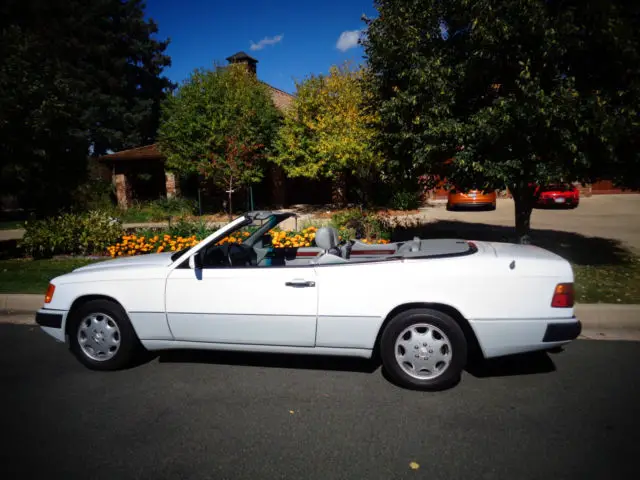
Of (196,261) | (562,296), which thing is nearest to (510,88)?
(562,296)

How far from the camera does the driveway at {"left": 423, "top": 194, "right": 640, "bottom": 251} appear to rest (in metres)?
11.4

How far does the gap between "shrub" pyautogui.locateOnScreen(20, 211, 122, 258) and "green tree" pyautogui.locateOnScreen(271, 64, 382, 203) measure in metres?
9.20

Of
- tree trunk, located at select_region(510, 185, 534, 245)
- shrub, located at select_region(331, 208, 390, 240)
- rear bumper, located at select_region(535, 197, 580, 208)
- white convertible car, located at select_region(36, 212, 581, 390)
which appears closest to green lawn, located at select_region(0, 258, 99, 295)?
white convertible car, located at select_region(36, 212, 581, 390)

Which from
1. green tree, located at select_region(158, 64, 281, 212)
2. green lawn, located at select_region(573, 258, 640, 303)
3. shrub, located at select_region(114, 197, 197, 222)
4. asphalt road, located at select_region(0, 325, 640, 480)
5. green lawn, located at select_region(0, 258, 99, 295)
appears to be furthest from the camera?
shrub, located at select_region(114, 197, 197, 222)

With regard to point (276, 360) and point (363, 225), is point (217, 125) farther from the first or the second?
point (276, 360)

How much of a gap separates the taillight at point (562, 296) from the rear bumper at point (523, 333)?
119mm

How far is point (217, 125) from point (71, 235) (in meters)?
11.5

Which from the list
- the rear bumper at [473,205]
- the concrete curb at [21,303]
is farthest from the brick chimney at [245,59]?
the concrete curb at [21,303]

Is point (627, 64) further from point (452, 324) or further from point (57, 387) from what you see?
point (57, 387)

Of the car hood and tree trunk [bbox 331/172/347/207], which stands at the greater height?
tree trunk [bbox 331/172/347/207]

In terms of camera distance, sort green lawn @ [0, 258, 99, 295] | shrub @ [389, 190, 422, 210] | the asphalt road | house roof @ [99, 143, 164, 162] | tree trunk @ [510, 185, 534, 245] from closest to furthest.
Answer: the asphalt road → green lawn @ [0, 258, 99, 295] → tree trunk @ [510, 185, 534, 245] → shrub @ [389, 190, 422, 210] → house roof @ [99, 143, 164, 162]

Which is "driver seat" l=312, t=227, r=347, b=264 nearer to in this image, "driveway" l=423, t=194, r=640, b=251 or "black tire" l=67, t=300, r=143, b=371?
"black tire" l=67, t=300, r=143, b=371

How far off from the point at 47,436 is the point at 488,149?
6.77 metres

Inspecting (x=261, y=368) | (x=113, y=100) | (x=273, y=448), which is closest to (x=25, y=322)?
(x=261, y=368)
